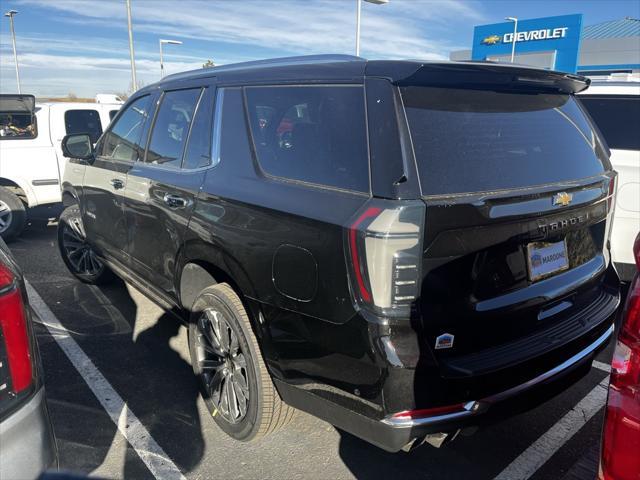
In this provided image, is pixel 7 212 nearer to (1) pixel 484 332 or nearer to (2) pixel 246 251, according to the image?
(2) pixel 246 251

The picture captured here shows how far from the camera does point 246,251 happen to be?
8.19 feet

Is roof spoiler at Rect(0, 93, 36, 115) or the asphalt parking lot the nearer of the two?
the asphalt parking lot

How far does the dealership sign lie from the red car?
29163 mm

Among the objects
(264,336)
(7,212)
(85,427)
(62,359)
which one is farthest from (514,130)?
(7,212)

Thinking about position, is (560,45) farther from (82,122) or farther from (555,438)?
(555,438)

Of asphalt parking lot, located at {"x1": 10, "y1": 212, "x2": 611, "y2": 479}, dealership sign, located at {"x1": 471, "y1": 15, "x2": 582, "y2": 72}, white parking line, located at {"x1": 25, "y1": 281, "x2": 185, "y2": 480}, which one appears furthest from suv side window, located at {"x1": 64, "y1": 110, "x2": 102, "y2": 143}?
dealership sign, located at {"x1": 471, "y1": 15, "x2": 582, "y2": 72}

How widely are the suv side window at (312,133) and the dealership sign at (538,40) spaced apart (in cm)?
2832

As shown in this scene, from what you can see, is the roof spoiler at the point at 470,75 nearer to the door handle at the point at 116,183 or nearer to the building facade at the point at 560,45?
the door handle at the point at 116,183

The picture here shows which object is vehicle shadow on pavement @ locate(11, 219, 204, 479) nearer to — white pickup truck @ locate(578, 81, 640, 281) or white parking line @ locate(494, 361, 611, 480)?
white parking line @ locate(494, 361, 611, 480)

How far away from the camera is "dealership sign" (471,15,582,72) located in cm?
2802

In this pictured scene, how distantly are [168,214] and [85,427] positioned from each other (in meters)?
1.31

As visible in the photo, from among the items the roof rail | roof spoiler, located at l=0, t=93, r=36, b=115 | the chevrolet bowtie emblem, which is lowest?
the chevrolet bowtie emblem

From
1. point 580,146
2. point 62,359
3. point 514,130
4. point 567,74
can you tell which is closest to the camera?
point 514,130

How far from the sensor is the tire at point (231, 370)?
8.45 feet
